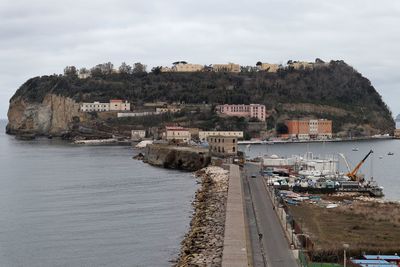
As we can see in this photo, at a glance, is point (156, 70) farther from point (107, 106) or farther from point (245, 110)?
point (245, 110)

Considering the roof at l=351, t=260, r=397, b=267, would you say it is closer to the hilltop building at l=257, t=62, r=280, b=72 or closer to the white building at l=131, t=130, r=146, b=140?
the white building at l=131, t=130, r=146, b=140

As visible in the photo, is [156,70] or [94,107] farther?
[156,70]

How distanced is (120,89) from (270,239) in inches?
4950

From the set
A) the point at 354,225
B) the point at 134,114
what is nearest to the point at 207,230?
the point at 354,225

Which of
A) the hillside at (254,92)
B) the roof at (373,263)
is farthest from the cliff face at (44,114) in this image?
the roof at (373,263)

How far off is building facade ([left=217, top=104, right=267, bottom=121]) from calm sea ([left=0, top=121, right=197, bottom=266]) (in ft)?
210

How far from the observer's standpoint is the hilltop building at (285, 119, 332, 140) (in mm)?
132875

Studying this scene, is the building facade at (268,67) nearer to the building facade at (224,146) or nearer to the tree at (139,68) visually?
the tree at (139,68)

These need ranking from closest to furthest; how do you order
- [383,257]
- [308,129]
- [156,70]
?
[383,257]
[308,129]
[156,70]

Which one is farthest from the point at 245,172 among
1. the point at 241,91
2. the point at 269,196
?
Result: the point at 241,91

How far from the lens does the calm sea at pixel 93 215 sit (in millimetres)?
27766

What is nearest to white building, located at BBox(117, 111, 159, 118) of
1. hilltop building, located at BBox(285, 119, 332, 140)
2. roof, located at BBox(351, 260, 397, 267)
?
hilltop building, located at BBox(285, 119, 332, 140)

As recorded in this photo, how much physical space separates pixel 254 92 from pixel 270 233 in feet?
392

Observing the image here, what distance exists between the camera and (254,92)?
477 ft
